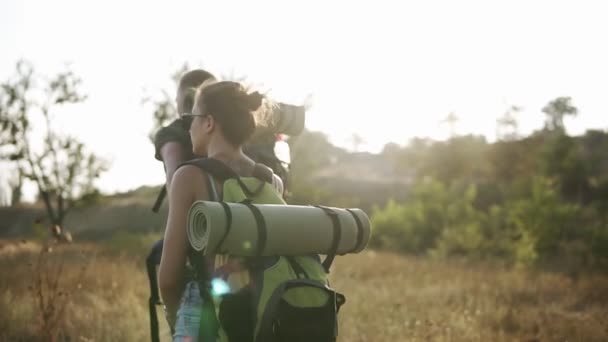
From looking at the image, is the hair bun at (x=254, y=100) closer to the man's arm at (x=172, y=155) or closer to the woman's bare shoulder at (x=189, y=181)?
the woman's bare shoulder at (x=189, y=181)

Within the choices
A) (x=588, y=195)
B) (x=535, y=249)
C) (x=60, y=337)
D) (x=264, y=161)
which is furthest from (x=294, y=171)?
(x=588, y=195)

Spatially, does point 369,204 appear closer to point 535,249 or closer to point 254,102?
point 535,249

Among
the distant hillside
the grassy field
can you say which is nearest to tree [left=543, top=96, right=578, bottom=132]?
the distant hillside

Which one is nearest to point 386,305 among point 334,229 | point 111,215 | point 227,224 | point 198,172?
point 334,229

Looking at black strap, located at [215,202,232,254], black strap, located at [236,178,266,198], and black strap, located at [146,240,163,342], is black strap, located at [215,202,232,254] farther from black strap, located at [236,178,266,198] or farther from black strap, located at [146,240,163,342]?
black strap, located at [146,240,163,342]

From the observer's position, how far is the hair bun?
93.7 inches

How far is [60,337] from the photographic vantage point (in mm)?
5316

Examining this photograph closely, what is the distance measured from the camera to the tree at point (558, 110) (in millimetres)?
89688

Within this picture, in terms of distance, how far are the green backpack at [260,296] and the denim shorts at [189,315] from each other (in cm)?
4

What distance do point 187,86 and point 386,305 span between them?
192 inches

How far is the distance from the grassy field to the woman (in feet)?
6.85

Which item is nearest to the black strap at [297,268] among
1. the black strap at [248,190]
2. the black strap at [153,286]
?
the black strap at [248,190]

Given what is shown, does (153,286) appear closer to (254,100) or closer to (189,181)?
(189,181)

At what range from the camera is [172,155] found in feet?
9.98
